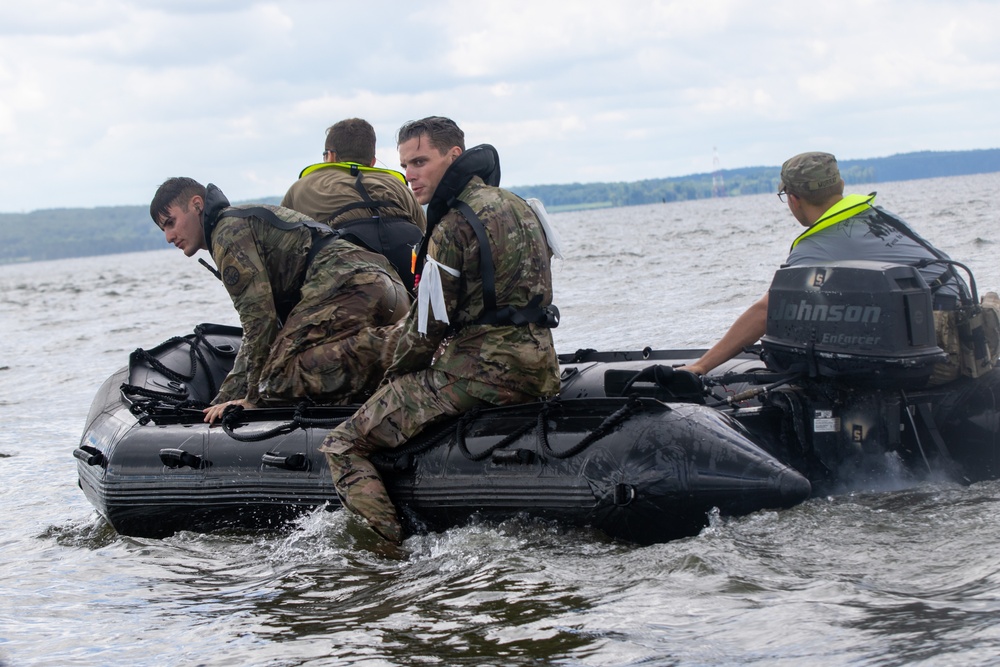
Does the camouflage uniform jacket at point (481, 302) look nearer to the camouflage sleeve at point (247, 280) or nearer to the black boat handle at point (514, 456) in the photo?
the black boat handle at point (514, 456)

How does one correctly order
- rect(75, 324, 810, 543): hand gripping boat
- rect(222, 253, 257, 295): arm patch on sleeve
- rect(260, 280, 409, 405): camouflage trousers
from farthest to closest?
rect(260, 280, 409, 405): camouflage trousers → rect(222, 253, 257, 295): arm patch on sleeve → rect(75, 324, 810, 543): hand gripping boat

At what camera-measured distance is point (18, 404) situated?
11.9 meters

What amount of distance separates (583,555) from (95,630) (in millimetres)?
1998

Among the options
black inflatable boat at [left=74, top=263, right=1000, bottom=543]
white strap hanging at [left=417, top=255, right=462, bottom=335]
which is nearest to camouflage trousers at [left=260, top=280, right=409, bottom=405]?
black inflatable boat at [left=74, top=263, right=1000, bottom=543]

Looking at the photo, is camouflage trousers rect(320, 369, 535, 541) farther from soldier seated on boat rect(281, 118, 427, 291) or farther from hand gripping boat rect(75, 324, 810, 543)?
soldier seated on boat rect(281, 118, 427, 291)

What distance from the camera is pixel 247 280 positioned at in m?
5.82

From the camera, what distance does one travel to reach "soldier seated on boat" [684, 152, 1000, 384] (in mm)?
4867

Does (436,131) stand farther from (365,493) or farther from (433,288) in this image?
(365,493)

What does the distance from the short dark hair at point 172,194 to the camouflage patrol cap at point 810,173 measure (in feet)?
9.94

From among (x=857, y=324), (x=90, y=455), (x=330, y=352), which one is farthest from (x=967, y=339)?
(x=90, y=455)

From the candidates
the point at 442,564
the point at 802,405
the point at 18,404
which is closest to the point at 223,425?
the point at 442,564

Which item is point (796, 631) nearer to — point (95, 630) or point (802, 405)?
point (802, 405)

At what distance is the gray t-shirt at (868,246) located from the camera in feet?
16.3

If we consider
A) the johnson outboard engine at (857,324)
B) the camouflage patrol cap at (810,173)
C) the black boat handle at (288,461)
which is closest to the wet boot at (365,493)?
the black boat handle at (288,461)
